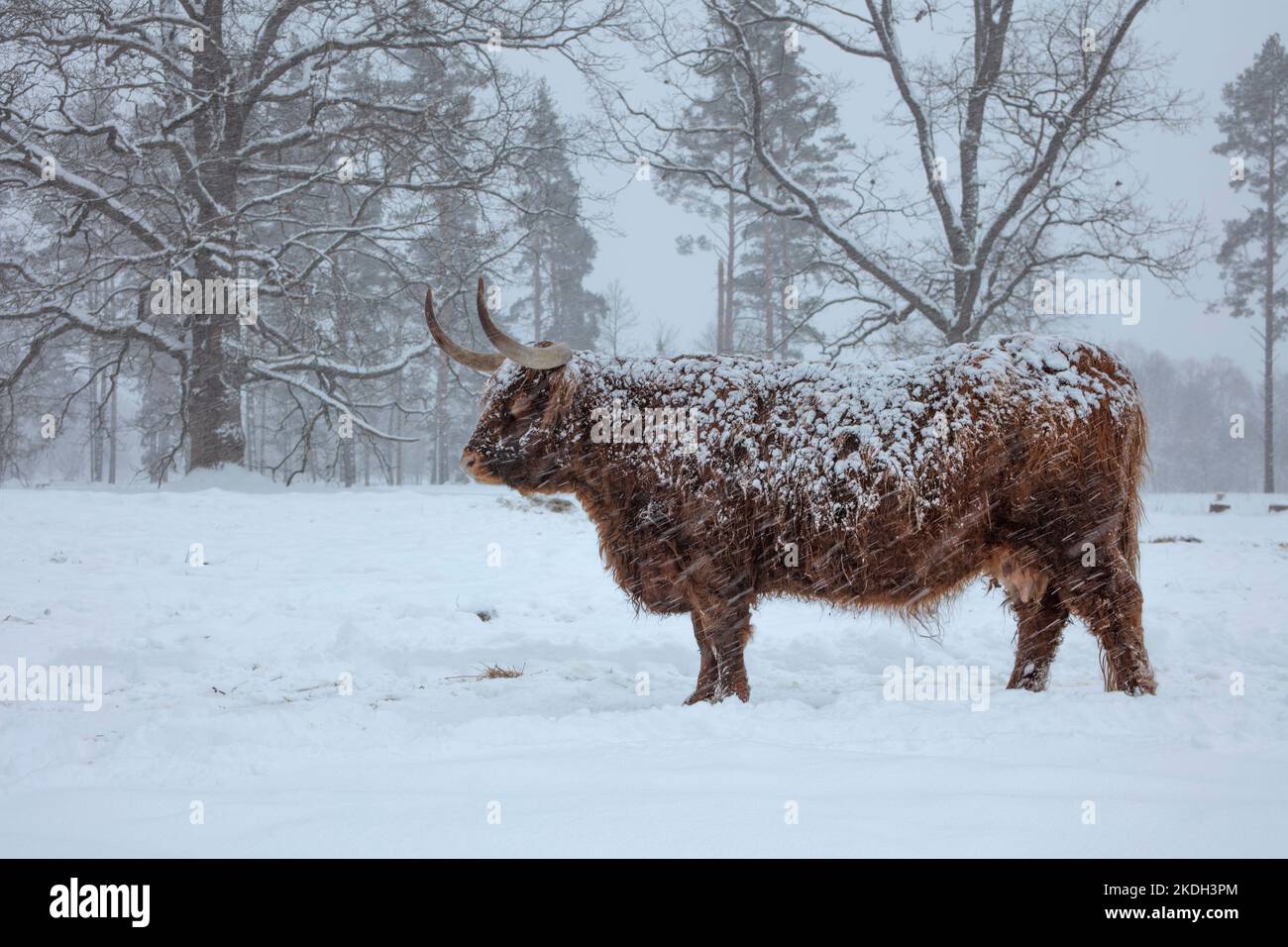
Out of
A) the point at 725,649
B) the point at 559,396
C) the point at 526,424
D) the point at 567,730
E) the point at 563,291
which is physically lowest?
the point at 567,730

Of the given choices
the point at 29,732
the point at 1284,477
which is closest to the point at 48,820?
the point at 29,732

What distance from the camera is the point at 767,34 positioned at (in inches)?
744

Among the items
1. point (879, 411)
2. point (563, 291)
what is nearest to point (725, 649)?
point (879, 411)

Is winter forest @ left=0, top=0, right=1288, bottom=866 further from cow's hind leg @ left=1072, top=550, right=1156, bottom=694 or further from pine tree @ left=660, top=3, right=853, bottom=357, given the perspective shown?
pine tree @ left=660, top=3, right=853, bottom=357

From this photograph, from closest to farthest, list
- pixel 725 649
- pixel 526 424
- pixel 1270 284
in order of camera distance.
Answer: pixel 725 649
pixel 526 424
pixel 1270 284

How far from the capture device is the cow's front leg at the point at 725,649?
412 centimetres

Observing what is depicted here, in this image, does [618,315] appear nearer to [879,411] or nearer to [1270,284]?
[1270,284]

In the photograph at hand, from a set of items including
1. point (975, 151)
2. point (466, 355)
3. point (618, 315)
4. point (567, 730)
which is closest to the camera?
point (567, 730)

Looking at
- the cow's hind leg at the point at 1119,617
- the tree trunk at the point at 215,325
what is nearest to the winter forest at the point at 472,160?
the tree trunk at the point at 215,325

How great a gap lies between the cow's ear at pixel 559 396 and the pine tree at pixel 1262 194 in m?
23.0

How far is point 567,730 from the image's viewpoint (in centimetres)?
335

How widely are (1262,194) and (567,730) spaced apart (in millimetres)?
26982

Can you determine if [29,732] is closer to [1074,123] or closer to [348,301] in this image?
[348,301]
